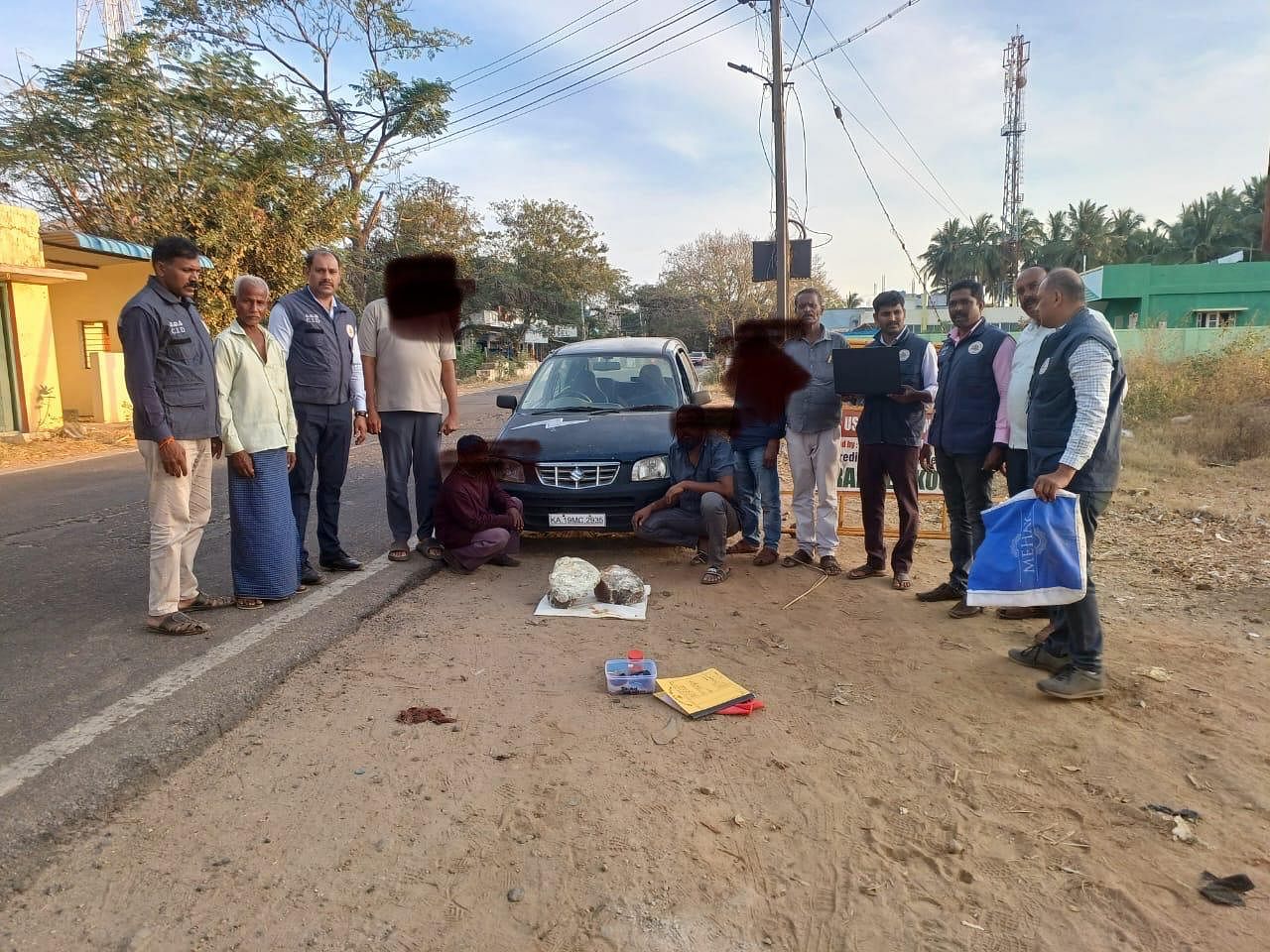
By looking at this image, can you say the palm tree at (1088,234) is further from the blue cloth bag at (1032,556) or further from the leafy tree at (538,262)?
the blue cloth bag at (1032,556)

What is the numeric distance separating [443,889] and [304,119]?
21802 mm

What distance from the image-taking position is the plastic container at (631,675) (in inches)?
143

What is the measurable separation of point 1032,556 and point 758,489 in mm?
2617

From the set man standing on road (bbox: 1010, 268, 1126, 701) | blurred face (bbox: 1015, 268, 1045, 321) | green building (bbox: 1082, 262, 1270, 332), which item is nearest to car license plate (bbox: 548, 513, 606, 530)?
man standing on road (bbox: 1010, 268, 1126, 701)

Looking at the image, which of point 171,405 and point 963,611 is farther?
point 963,611

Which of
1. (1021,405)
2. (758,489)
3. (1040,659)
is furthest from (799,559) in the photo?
(1040,659)

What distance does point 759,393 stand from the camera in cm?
596

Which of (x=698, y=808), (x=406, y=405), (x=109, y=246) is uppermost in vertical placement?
(x=109, y=246)

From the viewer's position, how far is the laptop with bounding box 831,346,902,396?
527 cm

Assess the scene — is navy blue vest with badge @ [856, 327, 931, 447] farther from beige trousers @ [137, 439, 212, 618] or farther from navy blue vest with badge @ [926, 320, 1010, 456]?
beige trousers @ [137, 439, 212, 618]

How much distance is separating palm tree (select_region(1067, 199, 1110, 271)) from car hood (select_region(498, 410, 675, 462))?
58.9 metres

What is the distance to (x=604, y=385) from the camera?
702 cm

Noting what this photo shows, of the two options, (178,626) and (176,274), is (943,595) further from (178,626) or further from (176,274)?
(176,274)

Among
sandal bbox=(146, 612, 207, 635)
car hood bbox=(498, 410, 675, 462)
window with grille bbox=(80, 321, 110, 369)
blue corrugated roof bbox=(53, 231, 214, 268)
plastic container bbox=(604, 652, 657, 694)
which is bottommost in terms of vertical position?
plastic container bbox=(604, 652, 657, 694)
